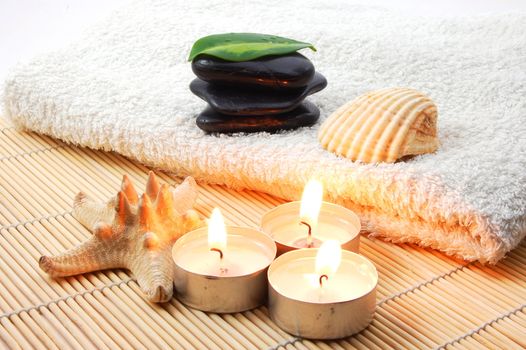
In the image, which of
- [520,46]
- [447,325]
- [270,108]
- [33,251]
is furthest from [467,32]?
A: [33,251]

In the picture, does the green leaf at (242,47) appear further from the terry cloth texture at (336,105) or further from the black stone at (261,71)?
the terry cloth texture at (336,105)

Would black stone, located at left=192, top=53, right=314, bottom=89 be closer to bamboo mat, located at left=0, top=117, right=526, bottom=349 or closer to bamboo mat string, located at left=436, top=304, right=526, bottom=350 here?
bamboo mat, located at left=0, top=117, right=526, bottom=349

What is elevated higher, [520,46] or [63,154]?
[520,46]

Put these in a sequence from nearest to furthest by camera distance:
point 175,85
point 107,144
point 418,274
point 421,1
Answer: point 418,274, point 107,144, point 175,85, point 421,1

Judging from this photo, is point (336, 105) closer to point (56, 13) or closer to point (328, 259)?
point (328, 259)

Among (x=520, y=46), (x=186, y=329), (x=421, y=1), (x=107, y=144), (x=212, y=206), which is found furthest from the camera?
(x=421, y=1)

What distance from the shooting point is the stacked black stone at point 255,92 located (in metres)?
1.08

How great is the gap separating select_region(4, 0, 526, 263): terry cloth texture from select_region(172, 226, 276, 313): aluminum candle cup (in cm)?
17

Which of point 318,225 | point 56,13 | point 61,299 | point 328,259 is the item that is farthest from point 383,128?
point 56,13

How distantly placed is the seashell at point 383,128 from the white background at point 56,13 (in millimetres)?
978

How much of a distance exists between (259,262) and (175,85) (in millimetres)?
513

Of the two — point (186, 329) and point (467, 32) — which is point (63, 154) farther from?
point (467, 32)

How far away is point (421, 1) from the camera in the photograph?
7.52 ft

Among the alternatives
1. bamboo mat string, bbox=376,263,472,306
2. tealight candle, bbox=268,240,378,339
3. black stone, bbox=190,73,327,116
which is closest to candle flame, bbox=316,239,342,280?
tealight candle, bbox=268,240,378,339
